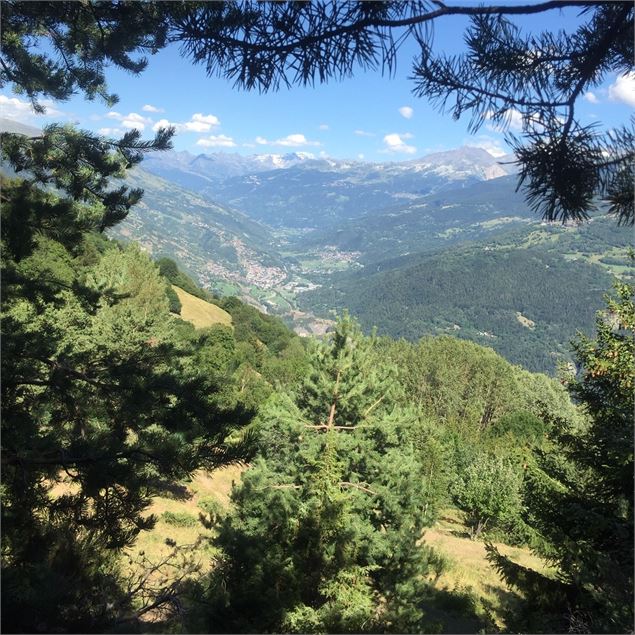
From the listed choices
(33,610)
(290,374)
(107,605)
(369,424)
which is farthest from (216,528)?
(290,374)

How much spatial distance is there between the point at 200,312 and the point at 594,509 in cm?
5354

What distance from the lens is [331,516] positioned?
24.9ft

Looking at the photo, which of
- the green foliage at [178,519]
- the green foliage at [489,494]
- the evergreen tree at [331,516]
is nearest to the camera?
the evergreen tree at [331,516]

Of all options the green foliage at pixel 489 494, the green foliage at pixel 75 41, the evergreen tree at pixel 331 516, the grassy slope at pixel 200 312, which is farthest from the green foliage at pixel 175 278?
the green foliage at pixel 75 41

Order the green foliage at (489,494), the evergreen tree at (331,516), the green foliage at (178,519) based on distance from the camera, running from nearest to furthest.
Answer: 1. the evergreen tree at (331,516)
2. the green foliage at (178,519)
3. the green foliage at (489,494)

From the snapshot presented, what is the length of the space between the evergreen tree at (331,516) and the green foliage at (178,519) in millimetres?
6735

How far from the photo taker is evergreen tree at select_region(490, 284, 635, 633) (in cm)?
388

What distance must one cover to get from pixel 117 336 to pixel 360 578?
599cm

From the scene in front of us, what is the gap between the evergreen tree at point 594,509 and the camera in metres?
3.88

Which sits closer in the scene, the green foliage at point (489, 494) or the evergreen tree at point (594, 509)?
the evergreen tree at point (594, 509)

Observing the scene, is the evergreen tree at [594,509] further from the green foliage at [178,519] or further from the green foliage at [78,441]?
the green foliage at [178,519]

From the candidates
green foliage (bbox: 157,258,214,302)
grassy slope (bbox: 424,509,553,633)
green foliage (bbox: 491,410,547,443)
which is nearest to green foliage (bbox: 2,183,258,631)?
grassy slope (bbox: 424,509,553,633)

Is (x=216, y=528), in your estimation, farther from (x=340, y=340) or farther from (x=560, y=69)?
(x=560, y=69)

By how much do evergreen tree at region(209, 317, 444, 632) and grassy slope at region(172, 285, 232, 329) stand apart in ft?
132
